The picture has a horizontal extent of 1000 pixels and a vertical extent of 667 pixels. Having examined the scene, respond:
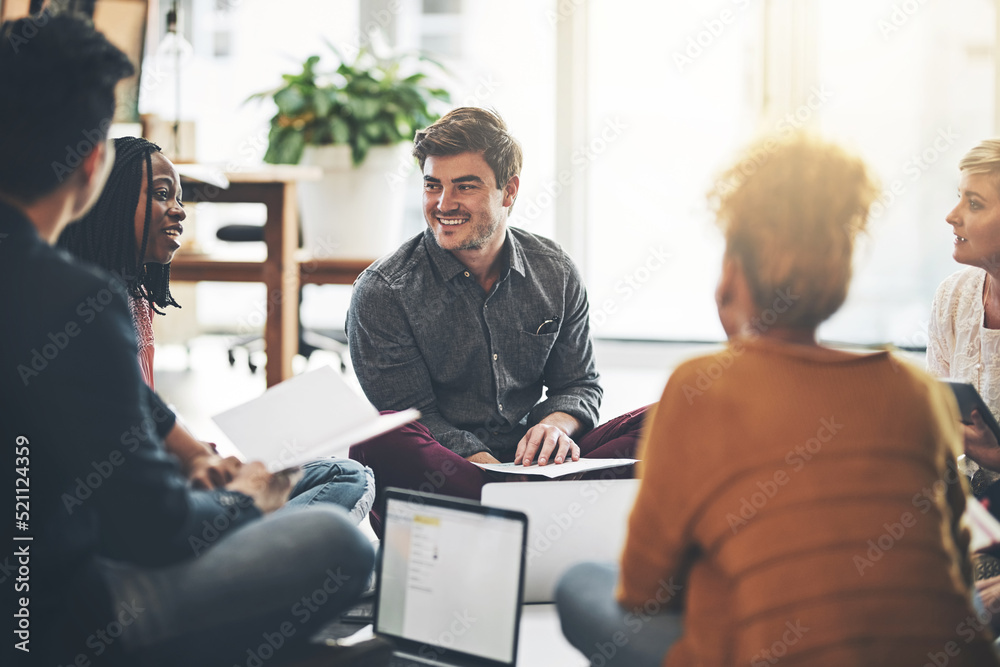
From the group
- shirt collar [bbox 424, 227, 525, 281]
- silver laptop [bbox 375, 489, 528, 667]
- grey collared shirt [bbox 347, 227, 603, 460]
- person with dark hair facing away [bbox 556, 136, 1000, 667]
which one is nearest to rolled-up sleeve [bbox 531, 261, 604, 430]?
grey collared shirt [bbox 347, 227, 603, 460]

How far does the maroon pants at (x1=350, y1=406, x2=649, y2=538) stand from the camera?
1.70 meters

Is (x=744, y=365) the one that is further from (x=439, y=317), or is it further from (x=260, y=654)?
(x=439, y=317)

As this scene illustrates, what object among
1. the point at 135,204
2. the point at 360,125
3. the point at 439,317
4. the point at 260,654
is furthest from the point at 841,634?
the point at 360,125

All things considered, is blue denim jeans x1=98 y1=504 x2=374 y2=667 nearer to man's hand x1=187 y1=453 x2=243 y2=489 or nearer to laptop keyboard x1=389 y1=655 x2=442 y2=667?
man's hand x1=187 y1=453 x2=243 y2=489

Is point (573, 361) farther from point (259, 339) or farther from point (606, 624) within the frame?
point (259, 339)

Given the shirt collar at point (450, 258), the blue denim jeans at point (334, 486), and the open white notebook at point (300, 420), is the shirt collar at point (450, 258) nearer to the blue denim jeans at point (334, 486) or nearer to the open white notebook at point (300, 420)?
the blue denim jeans at point (334, 486)

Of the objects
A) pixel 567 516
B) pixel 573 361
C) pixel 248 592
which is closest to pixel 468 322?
pixel 573 361

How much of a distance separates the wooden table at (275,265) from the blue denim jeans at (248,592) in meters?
1.91

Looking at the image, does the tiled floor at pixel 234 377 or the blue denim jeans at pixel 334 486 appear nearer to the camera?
the blue denim jeans at pixel 334 486

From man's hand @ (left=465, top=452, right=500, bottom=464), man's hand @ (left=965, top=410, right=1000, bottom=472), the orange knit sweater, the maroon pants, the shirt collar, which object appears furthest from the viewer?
the shirt collar

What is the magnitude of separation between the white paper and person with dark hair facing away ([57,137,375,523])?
0.28 m

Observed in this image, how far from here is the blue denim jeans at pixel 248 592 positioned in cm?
100

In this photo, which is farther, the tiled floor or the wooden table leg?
the tiled floor

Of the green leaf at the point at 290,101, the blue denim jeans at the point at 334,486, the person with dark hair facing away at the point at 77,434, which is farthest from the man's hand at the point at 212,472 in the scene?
the green leaf at the point at 290,101
